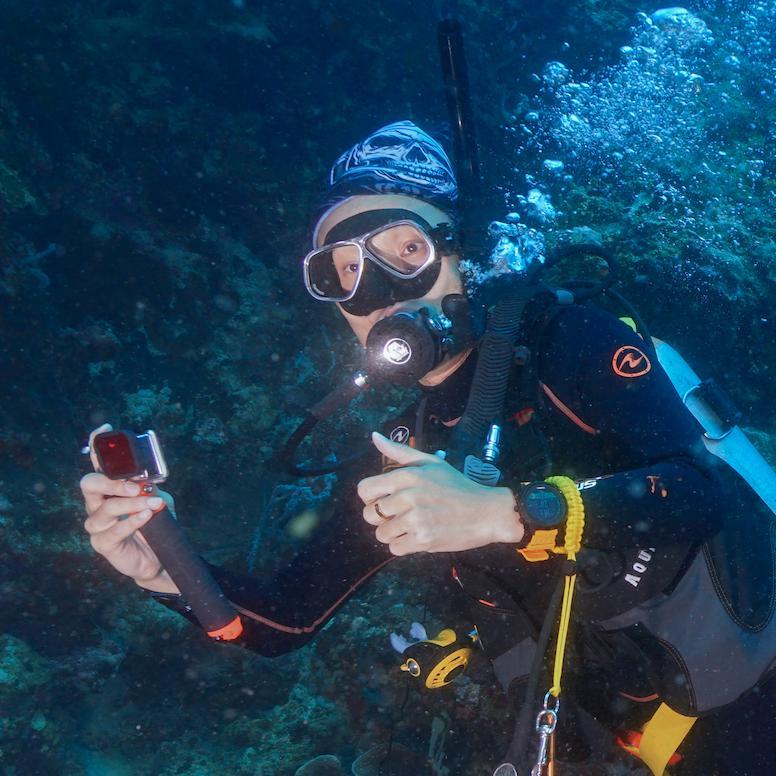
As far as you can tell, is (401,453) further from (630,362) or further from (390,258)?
(390,258)

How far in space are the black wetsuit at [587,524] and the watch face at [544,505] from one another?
0.40 ft

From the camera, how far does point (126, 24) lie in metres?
8.09

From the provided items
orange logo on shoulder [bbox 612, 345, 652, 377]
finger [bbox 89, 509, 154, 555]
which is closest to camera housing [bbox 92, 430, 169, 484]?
finger [bbox 89, 509, 154, 555]

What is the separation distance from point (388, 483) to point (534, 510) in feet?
1.47

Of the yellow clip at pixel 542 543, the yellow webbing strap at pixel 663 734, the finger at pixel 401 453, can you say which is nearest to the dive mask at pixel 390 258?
the finger at pixel 401 453

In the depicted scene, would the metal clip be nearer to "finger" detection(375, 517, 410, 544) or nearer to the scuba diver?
the scuba diver

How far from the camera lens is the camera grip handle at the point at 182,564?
181 cm

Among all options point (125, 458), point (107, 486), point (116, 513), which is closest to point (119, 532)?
point (116, 513)

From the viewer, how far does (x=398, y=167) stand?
3.00 meters

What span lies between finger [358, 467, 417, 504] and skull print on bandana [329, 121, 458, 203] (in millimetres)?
1881

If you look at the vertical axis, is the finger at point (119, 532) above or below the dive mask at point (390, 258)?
below

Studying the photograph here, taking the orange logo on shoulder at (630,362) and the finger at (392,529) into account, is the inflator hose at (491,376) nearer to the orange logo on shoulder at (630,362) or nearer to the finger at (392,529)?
the orange logo on shoulder at (630,362)

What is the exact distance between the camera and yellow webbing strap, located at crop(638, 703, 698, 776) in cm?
228

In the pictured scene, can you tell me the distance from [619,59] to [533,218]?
15.9 ft
